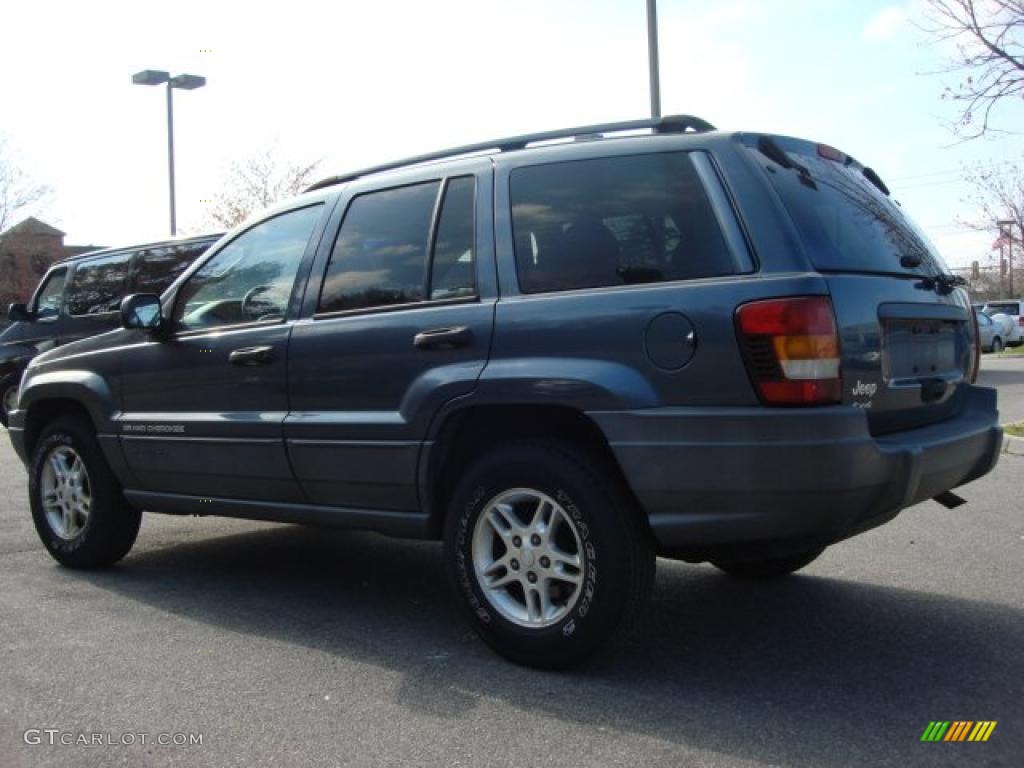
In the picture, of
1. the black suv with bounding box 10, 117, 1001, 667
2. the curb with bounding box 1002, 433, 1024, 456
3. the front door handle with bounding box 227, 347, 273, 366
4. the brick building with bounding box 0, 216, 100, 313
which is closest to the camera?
the black suv with bounding box 10, 117, 1001, 667

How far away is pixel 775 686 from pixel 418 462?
161 centimetres

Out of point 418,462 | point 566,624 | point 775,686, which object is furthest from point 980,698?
point 418,462

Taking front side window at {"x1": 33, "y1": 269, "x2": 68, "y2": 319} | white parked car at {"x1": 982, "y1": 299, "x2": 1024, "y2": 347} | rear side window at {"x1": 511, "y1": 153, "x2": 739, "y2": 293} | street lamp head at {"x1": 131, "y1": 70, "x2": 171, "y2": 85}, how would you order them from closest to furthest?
rear side window at {"x1": 511, "y1": 153, "x2": 739, "y2": 293} → front side window at {"x1": 33, "y1": 269, "x2": 68, "y2": 319} → street lamp head at {"x1": 131, "y1": 70, "x2": 171, "y2": 85} → white parked car at {"x1": 982, "y1": 299, "x2": 1024, "y2": 347}

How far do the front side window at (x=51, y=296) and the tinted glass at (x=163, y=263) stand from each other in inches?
71.2

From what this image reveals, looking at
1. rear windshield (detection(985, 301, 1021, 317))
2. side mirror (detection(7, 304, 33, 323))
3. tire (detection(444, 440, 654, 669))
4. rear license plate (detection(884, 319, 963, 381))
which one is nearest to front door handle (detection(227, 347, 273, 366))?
tire (detection(444, 440, 654, 669))

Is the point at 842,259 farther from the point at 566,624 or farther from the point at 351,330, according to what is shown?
the point at 351,330

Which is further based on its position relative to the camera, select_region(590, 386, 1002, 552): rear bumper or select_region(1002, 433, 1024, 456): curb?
select_region(1002, 433, 1024, 456): curb

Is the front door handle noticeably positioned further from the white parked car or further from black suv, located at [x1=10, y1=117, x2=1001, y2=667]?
the white parked car

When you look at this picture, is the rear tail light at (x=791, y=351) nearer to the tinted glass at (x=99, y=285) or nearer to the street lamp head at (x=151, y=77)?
the tinted glass at (x=99, y=285)

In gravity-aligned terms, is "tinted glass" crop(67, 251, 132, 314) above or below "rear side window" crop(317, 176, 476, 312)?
above

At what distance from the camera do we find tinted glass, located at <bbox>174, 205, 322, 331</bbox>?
4727mm

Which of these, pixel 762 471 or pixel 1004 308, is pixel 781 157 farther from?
pixel 1004 308

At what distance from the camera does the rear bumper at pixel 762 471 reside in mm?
3221

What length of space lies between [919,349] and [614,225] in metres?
1.28
